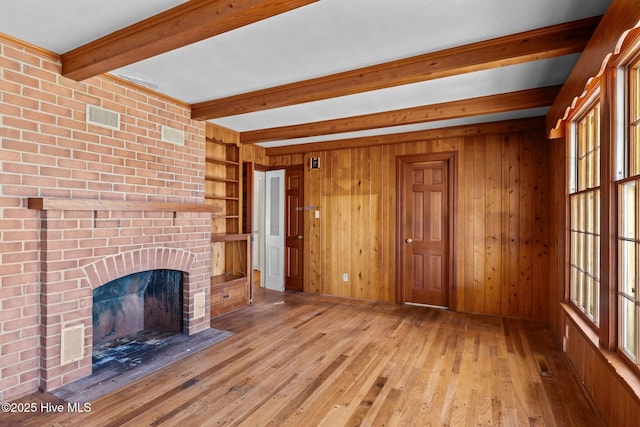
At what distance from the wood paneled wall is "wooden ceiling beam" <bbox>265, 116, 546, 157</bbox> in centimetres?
12

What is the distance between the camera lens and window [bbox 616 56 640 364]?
187 cm

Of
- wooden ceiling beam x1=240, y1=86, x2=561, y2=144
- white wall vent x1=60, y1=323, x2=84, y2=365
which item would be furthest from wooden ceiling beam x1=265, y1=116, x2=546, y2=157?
white wall vent x1=60, y1=323, x2=84, y2=365

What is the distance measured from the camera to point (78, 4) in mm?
1945

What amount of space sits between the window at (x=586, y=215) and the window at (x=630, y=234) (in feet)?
1.55

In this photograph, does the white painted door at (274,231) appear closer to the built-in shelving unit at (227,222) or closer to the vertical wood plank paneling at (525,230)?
the built-in shelving unit at (227,222)

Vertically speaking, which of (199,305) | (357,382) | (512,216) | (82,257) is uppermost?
(512,216)

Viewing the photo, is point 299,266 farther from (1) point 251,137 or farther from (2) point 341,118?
(2) point 341,118

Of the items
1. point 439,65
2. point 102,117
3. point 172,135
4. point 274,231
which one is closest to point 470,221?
point 439,65

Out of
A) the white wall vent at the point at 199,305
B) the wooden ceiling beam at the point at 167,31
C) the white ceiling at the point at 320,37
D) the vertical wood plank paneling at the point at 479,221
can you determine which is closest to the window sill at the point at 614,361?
the vertical wood plank paneling at the point at 479,221

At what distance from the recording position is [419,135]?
184 inches

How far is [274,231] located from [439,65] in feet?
13.6

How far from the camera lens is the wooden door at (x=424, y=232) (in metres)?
4.70

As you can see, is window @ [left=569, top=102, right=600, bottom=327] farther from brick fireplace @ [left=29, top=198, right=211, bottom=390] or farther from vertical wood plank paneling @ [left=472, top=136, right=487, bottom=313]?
brick fireplace @ [left=29, top=198, right=211, bottom=390]

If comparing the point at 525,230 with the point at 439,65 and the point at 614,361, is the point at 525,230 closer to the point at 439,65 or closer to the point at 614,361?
the point at 614,361
